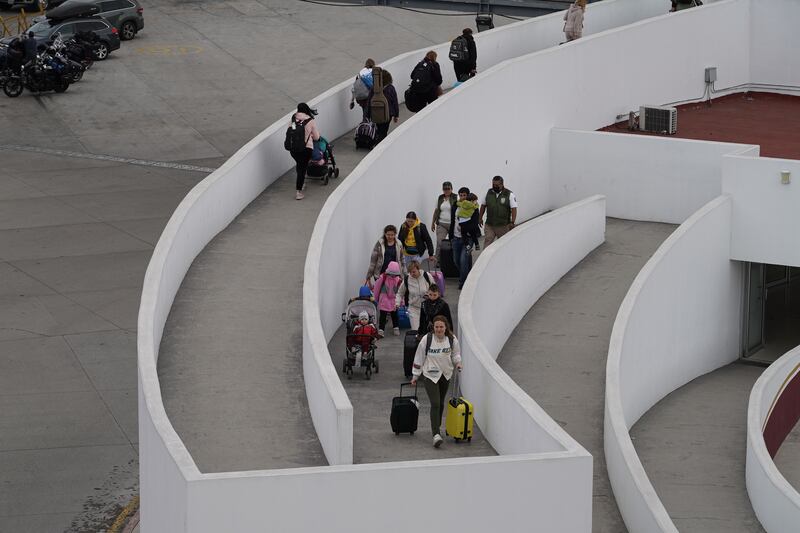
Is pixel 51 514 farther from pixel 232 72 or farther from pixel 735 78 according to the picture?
pixel 232 72

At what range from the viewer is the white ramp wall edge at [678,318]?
24.4 meters

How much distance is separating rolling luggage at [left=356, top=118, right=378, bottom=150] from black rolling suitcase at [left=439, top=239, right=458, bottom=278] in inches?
135

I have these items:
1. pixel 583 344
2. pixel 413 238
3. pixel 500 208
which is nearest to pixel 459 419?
pixel 413 238

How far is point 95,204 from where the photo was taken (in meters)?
36.3

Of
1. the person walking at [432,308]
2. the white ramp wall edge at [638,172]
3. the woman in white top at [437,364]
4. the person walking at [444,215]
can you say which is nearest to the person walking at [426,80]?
the white ramp wall edge at [638,172]

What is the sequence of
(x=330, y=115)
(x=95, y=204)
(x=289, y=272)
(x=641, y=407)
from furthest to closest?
(x=95, y=204) → (x=330, y=115) → (x=641, y=407) → (x=289, y=272)

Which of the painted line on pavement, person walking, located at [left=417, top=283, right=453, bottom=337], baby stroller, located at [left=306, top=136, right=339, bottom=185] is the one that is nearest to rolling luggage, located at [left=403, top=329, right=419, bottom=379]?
person walking, located at [left=417, top=283, right=453, bottom=337]

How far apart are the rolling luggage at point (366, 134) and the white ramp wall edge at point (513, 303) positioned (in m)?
2.99

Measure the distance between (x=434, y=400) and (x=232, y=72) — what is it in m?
33.2

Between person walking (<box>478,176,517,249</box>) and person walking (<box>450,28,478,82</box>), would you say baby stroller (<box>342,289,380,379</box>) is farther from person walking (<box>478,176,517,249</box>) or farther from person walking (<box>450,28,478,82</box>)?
person walking (<box>450,28,478,82</box>)

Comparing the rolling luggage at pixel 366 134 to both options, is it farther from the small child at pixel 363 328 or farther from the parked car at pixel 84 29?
the parked car at pixel 84 29

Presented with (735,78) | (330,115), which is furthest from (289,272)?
(735,78)

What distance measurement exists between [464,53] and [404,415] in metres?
14.3

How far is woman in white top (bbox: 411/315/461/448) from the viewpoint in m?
17.1
